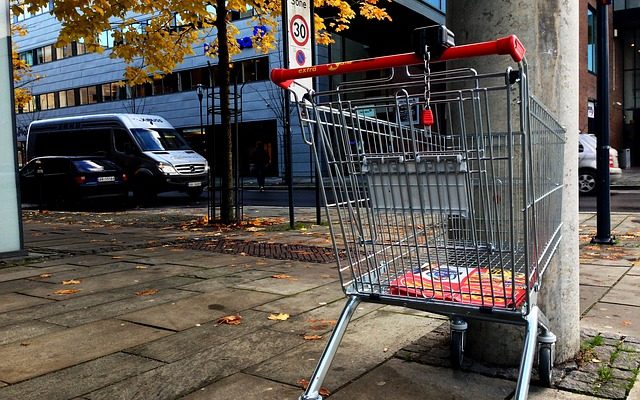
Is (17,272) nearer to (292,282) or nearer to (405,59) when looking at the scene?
(292,282)

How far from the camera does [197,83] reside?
3569 centimetres

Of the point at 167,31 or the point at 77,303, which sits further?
the point at 167,31

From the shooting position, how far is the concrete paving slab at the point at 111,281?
547 cm

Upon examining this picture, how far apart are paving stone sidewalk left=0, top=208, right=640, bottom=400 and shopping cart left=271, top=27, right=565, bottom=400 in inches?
28.8

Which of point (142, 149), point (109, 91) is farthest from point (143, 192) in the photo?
point (109, 91)

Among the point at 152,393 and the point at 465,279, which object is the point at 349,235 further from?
the point at 152,393

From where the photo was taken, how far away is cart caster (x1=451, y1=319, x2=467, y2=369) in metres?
3.23

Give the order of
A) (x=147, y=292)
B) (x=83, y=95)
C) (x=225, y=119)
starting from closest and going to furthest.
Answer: (x=147, y=292), (x=225, y=119), (x=83, y=95)

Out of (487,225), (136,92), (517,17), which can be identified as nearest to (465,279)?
(487,225)

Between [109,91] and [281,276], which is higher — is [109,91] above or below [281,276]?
above

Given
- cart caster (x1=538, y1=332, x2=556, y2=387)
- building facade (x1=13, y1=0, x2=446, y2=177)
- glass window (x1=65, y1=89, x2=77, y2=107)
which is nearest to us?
cart caster (x1=538, y1=332, x2=556, y2=387)

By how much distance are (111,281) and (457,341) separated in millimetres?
3995

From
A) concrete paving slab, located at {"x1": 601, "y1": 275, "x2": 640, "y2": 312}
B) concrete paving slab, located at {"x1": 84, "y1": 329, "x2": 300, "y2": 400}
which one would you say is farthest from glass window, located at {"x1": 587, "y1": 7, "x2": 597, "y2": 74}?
concrete paving slab, located at {"x1": 84, "y1": 329, "x2": 300, "y2": 400}

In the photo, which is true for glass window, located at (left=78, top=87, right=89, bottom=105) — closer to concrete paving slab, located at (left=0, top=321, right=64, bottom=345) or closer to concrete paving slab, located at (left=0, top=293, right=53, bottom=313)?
concrete paving slab, located at (left=0, top=293, right=53, bottom=313)
